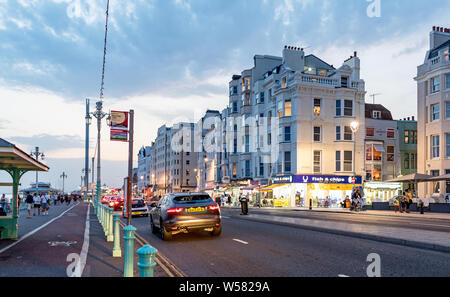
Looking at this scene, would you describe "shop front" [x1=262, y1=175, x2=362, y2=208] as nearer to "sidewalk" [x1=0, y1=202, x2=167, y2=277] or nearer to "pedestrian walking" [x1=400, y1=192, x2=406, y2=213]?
"pedestrian walking" [x1=400, y1=192, x2=406, y2=213]

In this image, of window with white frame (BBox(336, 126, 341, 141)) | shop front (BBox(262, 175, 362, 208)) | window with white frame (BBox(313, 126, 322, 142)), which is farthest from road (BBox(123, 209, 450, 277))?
window with white frame (BBox(336, 126, 341, 141))

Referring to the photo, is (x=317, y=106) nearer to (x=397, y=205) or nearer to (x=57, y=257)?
(x=397, y=205)

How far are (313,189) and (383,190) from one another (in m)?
8.87

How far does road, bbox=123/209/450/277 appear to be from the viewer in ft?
27.7

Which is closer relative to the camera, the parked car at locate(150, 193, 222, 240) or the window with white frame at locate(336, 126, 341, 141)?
the parked car at locate(150, 193, 222, 240)

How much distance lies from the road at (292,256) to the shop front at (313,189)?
33951 mm

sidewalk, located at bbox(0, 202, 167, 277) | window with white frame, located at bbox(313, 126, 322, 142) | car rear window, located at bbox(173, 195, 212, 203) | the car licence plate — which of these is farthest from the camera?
window with white frame, located at bbox(313, 126, 322, 142)

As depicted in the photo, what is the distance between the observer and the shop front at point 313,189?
1898 inches

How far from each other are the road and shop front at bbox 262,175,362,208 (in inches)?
1337

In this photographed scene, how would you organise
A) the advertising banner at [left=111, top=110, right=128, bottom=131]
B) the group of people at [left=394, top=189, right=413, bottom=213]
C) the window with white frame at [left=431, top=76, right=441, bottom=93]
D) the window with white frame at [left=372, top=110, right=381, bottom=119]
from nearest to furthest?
the advertising banner at [left=111, top=110, right=128, bottom=131] < the group of people at [left=394, top=189, right=413, bottom=213] < the window with white frame at [left=431, top=76, right=441, bottom=93] < the window with white frame at [left=372, top=110, right=381, bottom=119]

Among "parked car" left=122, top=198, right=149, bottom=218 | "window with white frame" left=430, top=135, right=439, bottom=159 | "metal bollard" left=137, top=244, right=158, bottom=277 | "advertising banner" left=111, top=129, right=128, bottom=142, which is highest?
"window with white frame" left=430, top=135, right=439, bottom=159

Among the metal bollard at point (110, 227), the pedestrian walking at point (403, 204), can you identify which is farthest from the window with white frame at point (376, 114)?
the metal bollard at point (110, 227)

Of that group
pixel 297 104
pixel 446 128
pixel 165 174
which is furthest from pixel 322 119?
pixel 165 174
